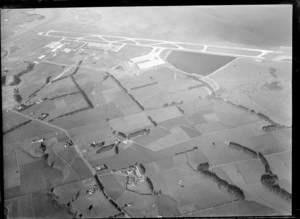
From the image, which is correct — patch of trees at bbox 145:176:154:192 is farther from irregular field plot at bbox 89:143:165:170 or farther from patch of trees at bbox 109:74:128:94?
patch of trees at bbox 109:74:128:94

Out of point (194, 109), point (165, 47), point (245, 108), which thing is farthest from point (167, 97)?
point (245, 108)

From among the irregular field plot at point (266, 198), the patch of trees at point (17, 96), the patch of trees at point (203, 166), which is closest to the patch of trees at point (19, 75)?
the patch of trees at point (17, 96)

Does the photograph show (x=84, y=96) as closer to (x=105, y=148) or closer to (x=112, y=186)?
(x=105, y=148)

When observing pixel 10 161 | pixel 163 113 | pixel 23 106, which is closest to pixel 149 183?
pixel 163 113

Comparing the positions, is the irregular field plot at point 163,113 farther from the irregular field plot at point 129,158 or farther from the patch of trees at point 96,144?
the patch of trees at point 96,144

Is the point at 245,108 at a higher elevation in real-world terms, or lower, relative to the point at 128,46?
lower
